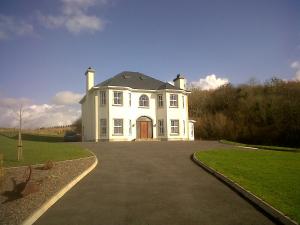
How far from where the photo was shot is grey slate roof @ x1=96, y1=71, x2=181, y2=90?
3934 centimetres

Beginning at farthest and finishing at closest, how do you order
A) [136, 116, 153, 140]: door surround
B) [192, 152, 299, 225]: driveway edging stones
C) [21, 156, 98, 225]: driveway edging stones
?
1. [136, 116, 153, 140]: door surround
2. [21, 156, 98, 225]: driveway edging stones
3. [192, 152, 299, 225]: driveway edging stones

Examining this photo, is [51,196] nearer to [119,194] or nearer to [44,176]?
[119,194]

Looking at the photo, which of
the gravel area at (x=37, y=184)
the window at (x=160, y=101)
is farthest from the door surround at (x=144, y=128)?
the gravel area at (x=37, y=184)

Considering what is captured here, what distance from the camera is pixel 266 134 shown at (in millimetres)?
48406

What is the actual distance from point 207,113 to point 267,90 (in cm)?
1172

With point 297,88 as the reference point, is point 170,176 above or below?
below

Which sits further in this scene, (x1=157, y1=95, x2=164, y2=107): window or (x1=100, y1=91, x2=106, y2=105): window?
(x1=157, y1=95, x2=164, y2=107): window

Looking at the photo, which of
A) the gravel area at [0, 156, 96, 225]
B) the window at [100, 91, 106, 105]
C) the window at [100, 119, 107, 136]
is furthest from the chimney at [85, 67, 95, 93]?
the gravel area at [0, 156, 96, 225]

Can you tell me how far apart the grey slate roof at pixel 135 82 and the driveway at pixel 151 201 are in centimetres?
2356

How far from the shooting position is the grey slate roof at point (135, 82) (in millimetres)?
39344

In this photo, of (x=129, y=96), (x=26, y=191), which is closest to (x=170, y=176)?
(x=26, y=191)

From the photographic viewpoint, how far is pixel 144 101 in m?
40.0

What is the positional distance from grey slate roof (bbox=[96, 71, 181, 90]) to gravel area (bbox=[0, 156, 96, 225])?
67.3 feet

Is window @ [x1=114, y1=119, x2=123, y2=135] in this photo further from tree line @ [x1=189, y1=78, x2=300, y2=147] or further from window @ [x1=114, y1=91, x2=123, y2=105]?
tree line @ [x1=189, y1=78, x2=300, y2=147]
